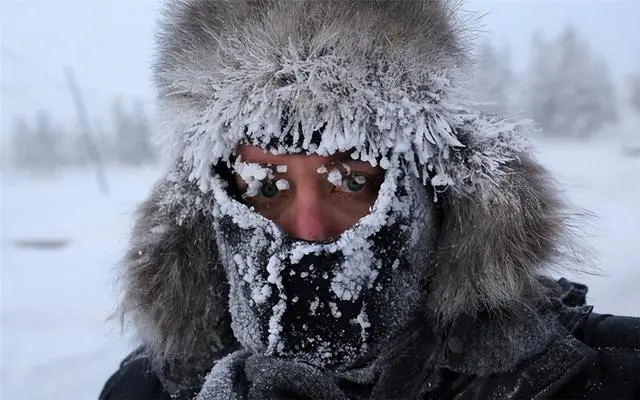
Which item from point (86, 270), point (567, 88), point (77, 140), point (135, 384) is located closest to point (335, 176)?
point (135, 384)

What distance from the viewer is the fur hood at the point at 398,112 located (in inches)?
50.4

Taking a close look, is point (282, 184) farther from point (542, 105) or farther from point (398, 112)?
point (542, 105)

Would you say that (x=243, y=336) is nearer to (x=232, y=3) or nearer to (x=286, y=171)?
(x=286, y=171)

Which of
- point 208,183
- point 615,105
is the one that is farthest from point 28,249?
point 615,105

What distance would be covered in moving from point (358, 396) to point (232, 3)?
0.95 metres

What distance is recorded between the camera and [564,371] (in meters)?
1.20

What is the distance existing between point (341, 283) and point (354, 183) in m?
0.23

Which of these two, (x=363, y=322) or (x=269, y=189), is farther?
(x=269, y=189)

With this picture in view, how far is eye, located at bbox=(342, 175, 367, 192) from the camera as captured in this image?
4.43 ft

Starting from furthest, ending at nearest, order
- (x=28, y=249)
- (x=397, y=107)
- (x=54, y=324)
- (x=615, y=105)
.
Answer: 1. (x=615, y=105)
2. (x=28, y=249)
3. (x=54, y=324)
4. (x=397, y=107)

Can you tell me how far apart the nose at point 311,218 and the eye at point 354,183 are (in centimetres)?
7

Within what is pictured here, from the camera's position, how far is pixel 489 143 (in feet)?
4.36

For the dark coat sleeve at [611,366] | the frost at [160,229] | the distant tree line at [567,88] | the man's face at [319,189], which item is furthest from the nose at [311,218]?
the distant tree line at [567,88]

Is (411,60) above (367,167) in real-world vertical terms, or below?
above
